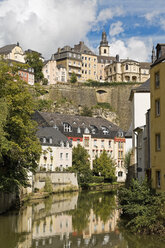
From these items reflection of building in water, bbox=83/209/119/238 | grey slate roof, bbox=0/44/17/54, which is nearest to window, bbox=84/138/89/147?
reflection of building in water, bbox=83/209/119/238

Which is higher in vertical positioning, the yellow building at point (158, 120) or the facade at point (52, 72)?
the facade at point (52, 72)

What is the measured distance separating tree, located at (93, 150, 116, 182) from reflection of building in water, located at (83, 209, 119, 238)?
39769 mm

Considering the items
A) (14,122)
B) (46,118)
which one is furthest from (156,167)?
(46,118)

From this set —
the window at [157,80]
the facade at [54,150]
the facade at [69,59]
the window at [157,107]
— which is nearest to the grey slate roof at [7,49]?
the facade at [69,59]

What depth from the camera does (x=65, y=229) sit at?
29312 mm

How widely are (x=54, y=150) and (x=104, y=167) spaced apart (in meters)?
13.3

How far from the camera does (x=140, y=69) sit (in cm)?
14550

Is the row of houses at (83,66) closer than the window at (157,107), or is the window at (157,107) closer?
the window at (157,107)

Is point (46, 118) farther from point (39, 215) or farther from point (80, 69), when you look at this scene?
point (80, 69)

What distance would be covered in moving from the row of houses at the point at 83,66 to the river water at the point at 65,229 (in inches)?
3679

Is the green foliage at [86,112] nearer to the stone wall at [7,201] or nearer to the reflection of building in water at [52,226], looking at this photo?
the stone wall at [7,201]

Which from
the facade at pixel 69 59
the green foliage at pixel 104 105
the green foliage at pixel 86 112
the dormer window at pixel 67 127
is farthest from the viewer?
the facade at pixel 69 59

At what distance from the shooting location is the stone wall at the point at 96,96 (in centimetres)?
11744

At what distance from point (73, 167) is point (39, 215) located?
3262 centimetres
